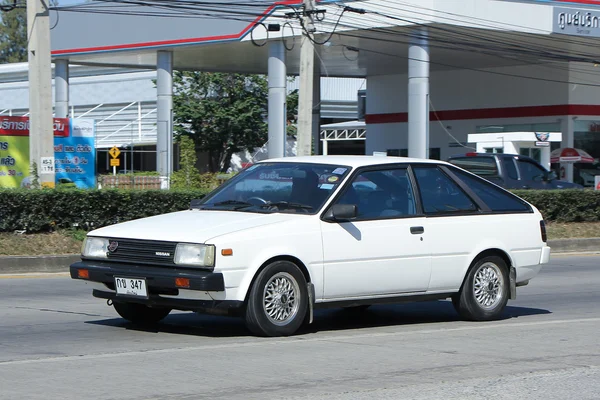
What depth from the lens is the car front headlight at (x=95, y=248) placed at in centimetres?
891

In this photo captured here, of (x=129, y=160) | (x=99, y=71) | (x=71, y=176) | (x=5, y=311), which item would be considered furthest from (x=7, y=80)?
(x=5, y=311)

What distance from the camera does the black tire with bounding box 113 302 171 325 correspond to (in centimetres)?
960

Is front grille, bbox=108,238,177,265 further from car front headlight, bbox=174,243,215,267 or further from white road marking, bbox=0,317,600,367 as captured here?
white road marking, bbox=0,317,600,367

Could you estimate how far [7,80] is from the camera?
224 feet

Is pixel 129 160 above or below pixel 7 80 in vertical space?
below

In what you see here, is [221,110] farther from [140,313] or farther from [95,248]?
[95,248]

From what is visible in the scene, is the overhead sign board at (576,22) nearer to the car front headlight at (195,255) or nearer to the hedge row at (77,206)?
the hedge row at (77,206)

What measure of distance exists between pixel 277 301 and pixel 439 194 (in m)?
2.36

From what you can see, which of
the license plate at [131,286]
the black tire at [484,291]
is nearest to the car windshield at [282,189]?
the license plate at [131,286]

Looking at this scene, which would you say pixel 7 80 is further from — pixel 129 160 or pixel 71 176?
pixel 71 176

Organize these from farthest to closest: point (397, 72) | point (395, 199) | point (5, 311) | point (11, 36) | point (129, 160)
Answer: point (11, 36)
point (129, 160)
point (397, 72)
point (5, 311)
point (395, 199)

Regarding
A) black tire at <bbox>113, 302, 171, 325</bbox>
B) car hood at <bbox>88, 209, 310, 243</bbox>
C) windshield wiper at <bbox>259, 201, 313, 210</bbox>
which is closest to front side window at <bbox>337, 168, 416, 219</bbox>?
windshield wiper at <bbox>259, 201, 313, 210</bbox>

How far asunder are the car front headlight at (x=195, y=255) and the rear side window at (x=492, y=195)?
3.30m

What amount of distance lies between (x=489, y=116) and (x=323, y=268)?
3582 cm
